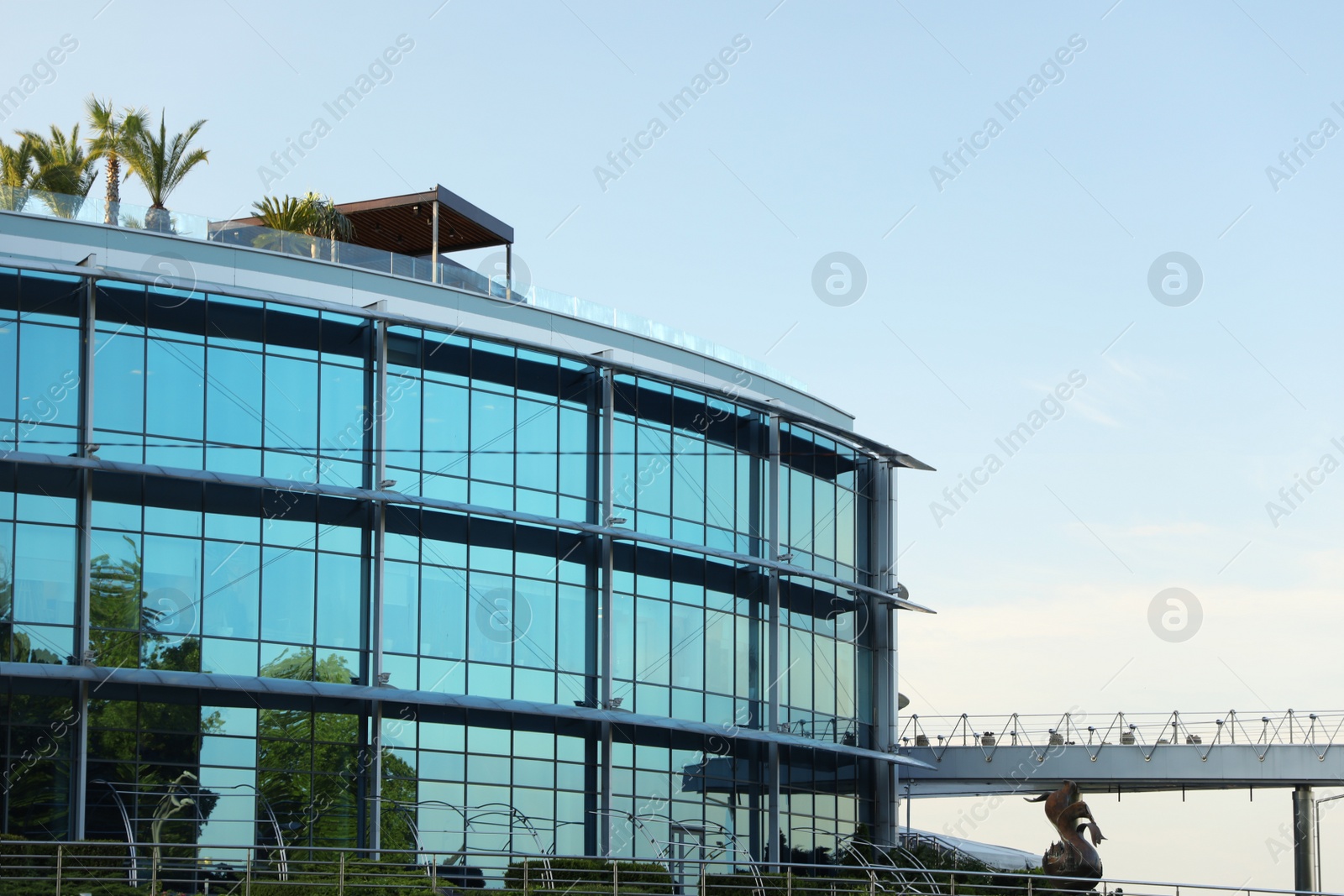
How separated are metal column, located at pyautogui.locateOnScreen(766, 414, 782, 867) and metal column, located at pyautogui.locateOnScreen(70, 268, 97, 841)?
52.0 ft

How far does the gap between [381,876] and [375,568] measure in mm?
9125

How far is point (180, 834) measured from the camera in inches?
1241

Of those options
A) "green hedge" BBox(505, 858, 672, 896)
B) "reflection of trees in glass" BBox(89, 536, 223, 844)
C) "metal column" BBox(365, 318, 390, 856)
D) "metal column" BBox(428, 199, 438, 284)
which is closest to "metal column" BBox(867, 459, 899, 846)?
"green hedge" BBox(505, 858, 672, 896)

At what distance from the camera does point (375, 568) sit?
34.4 meters

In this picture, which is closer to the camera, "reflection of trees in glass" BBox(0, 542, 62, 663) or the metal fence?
the metal fence

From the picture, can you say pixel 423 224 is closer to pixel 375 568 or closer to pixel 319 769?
pixel 375 568

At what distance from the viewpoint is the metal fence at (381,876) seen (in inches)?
997

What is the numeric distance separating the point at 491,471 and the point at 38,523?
9.47 m

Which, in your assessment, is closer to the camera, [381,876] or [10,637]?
[381,876]

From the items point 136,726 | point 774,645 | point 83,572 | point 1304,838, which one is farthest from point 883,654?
point 83,572

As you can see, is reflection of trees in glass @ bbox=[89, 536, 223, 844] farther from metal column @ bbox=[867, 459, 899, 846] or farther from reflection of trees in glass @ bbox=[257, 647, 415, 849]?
metal column @ bbox=[867, 459, 899, 846]

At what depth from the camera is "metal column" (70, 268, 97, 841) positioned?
30.9m

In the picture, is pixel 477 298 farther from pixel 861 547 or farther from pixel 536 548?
pixel 861 547

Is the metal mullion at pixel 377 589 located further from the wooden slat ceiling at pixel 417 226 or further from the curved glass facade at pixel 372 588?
the wooden slat ceiling at pixel 417 226
